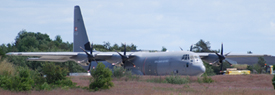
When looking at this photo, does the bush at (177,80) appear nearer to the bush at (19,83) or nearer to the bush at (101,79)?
the bush at (101,79)

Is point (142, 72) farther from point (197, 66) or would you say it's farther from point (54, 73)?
point (54, 73)

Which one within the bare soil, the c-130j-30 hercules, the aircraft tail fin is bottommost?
the bare soil

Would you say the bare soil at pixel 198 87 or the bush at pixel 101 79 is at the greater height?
the bush at pixel 101 79

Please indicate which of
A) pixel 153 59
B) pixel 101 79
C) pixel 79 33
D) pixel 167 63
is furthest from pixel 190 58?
pixel 79 33

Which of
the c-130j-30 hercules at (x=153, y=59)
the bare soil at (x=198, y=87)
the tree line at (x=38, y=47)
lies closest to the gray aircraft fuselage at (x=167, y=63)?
the c-130j-30 hercules at (x=153, y=59)

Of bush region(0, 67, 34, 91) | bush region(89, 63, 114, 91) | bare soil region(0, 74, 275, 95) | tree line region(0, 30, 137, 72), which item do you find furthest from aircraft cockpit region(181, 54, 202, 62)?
tree line region(0, 30, 137, 72)

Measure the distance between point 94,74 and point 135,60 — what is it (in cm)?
1583

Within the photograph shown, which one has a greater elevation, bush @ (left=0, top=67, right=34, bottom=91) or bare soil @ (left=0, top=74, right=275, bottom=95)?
bush @ (left=0, top=67, right=34, bottom=91)

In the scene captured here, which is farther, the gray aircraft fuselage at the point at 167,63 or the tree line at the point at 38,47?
the tree line at the point at 38,47

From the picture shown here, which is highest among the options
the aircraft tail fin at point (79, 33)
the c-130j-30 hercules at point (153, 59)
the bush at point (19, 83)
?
the aircraft tail fin at point (79, 33)

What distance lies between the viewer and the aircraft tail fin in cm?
3950

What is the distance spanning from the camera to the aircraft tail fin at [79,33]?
39500mm

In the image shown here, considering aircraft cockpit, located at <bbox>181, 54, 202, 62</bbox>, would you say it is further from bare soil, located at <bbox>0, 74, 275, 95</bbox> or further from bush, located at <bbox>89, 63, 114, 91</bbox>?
bush, located at <bbox>89, 63, 114, 91</bbox>

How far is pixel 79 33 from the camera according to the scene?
1565 inches
